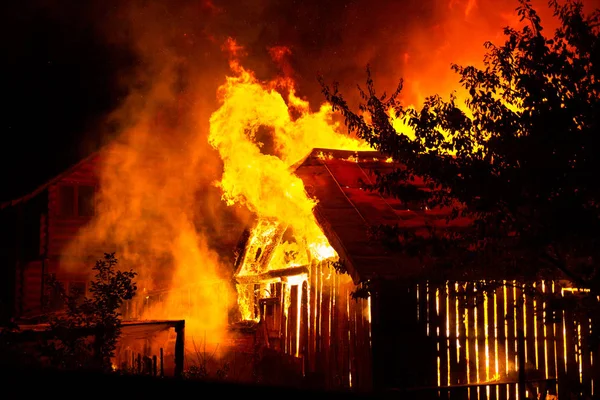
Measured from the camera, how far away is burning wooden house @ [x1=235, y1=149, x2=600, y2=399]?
9242mm

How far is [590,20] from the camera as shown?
7145 mm

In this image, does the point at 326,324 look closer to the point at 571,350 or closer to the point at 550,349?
the point at 550,349

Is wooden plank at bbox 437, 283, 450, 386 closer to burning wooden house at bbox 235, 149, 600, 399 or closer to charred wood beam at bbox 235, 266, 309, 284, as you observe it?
burning wooden house at bbox 235, 149, 600, 399

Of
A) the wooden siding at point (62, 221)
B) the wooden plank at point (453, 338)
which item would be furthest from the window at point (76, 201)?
the wooden plank at point (453, 338)

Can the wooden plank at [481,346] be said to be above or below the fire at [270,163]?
below

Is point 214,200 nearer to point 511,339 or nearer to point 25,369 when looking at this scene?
point 511,339

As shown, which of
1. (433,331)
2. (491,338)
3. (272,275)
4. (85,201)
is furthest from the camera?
(85,201)

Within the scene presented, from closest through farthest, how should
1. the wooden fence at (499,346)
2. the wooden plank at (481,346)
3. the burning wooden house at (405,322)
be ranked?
the burning wooden house at (405,322), the wooden fence at (499,346), the wooden plank at (481,346)

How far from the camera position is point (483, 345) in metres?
10.1

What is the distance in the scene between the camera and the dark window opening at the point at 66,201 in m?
26.9

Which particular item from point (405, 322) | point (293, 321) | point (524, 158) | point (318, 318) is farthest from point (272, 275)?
point (524, 158)

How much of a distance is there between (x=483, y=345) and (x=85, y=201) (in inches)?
884

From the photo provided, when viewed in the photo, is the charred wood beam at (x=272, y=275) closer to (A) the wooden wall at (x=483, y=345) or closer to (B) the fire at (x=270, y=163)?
(B) the fire at (x=270, y=163)

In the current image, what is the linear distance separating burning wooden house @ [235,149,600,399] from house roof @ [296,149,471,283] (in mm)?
23
